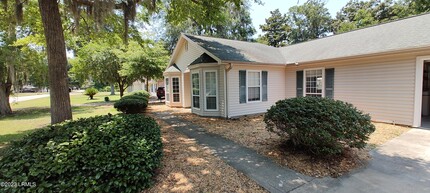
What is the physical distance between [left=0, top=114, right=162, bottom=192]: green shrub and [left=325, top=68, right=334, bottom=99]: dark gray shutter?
9.13m

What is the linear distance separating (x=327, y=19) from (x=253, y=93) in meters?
28.2

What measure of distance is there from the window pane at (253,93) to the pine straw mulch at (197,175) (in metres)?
5.64

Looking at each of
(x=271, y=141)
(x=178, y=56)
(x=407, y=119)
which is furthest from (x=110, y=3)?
(x=407, y=119)

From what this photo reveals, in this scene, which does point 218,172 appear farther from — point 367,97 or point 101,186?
point 367,97

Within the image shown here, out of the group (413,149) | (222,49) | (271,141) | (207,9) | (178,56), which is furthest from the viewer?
(178,56)

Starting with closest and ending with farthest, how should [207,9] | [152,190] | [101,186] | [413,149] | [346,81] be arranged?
1. [101,186]
2. [152,190]
3. [413,149]
4. [207,9]
5. [346,81]

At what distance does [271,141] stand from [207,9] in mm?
5924

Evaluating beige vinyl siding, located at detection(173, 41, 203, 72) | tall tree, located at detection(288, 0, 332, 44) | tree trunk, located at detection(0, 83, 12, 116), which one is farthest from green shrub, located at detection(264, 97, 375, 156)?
tall tree, located at detection(288, 0, 332, 44)

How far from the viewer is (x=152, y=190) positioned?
2.99 m

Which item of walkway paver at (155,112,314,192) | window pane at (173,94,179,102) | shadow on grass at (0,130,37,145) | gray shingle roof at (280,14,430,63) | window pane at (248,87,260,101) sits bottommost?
shadow on grass at (0,130,37,145)

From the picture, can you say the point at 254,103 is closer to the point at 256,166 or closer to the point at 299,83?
the point at 299,83

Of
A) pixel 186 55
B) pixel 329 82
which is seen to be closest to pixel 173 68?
pixel 186 55

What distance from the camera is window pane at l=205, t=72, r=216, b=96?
9.56 metres

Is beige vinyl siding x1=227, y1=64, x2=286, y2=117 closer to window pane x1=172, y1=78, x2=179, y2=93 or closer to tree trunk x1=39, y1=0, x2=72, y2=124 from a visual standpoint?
window pane x1=172, y1=78, x2=179, y2=93
